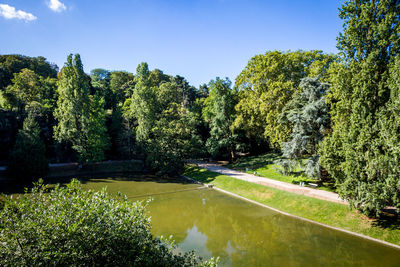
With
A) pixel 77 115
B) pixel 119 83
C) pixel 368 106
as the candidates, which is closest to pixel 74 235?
pixel 368 106

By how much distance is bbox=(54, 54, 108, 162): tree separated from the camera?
33125 mm

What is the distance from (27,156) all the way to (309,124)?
33201mm

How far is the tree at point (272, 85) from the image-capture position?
26844 millimetres

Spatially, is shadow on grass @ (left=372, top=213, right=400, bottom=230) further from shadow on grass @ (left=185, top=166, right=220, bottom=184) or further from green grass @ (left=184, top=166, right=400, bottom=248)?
shadow on grass @ (left=185, top=166, right=220, bottom=184)

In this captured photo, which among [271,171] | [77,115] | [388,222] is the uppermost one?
[77,115]

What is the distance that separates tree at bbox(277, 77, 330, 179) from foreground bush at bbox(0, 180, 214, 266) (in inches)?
689

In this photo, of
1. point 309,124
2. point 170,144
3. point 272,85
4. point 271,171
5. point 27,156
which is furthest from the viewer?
point 170,144

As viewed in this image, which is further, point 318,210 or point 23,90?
point 23,90

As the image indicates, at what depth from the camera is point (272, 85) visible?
27.8 m

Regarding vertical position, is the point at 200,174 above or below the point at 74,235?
below

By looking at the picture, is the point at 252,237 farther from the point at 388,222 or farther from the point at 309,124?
the point at 309,124

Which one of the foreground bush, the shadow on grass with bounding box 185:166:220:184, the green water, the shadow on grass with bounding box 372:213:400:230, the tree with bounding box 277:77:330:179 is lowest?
the green water

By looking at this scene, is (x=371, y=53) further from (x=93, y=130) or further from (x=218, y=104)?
(x=93, y=130)

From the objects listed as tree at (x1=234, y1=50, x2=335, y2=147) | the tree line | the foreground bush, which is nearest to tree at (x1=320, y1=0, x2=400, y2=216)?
the tree line
